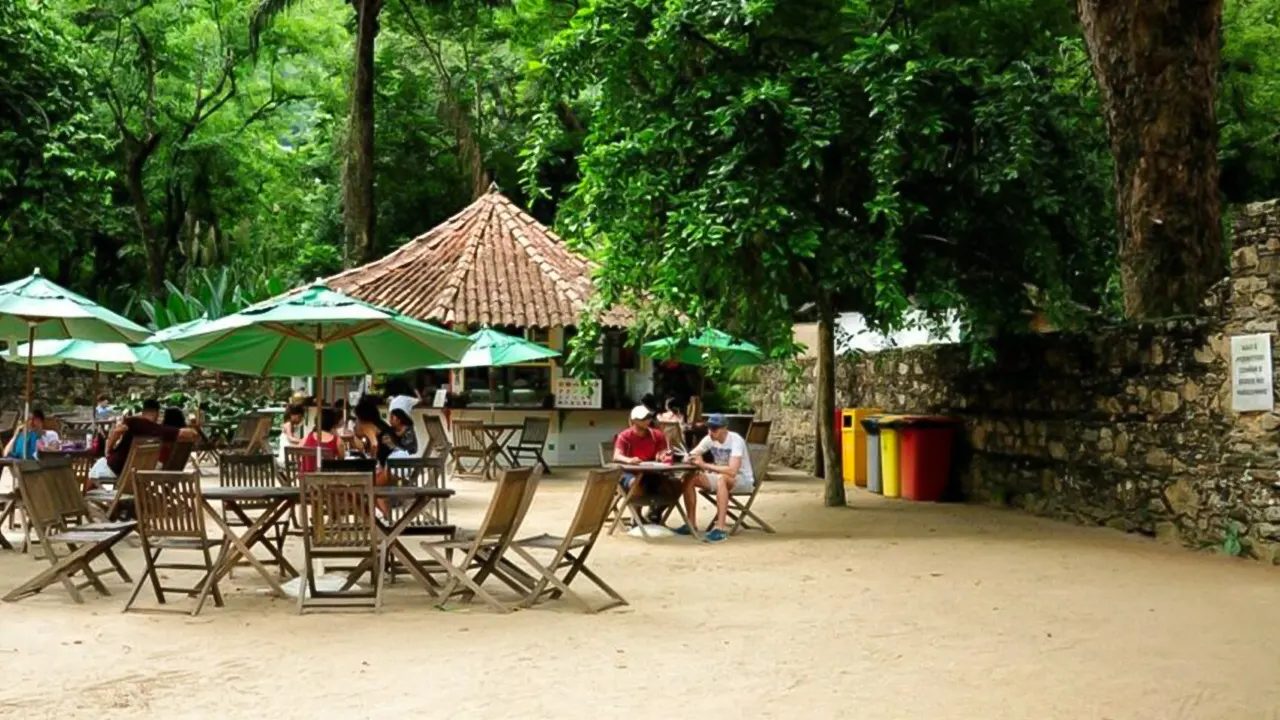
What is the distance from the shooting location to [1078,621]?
28.2 feet

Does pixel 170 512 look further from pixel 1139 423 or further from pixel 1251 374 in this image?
pixel 1139 423

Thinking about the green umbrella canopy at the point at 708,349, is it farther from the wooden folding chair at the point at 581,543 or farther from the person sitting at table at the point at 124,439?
the wooden folding chair at the point at 581,543

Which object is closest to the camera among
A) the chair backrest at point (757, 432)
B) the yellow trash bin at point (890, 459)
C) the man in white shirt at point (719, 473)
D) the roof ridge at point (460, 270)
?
the man in white shirt at point (719, 473)

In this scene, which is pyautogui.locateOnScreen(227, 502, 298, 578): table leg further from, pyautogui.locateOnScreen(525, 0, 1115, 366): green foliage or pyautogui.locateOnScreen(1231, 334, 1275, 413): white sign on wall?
pyautogui.locateOnScreen(1231, 334, 1275, 413): white sign on wall

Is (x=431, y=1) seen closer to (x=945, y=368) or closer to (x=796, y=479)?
(x=796, y=479)

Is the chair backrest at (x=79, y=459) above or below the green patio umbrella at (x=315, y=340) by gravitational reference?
below

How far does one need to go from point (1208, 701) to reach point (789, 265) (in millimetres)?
7974

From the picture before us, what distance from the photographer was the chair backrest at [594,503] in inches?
347

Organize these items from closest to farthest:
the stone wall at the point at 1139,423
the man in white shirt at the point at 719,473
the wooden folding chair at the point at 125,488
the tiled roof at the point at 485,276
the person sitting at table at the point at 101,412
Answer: the wooden folding chair at the point at 125,488, the stone wall at the point at 1139,423, the man in white shirt at the point at 719,473, the person sitting at table at the point at 101,412, the tiled roof at the point at 485,276

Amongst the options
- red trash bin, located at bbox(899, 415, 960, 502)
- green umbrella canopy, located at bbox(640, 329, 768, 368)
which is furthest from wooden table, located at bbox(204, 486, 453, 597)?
red trash bin, located at bbox(899, 415, 960, 502)

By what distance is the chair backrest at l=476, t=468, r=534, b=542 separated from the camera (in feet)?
28.3

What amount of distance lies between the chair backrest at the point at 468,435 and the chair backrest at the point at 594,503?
37.6 ft

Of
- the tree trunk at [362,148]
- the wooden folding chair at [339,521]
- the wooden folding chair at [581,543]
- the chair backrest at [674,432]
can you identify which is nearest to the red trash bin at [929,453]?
the chair backrest at [674,432]

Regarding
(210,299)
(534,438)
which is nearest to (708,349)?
(534,438)
